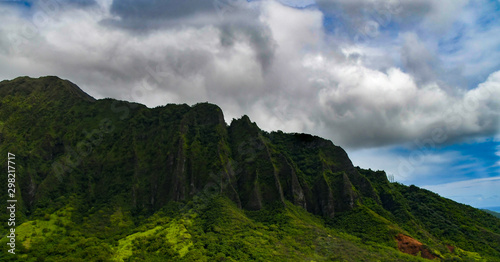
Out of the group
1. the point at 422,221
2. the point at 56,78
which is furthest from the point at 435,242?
the point at 56,78

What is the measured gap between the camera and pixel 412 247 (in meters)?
88.6

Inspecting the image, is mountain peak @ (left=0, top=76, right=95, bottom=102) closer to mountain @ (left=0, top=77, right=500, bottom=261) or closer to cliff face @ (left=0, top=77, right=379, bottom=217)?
cliff face @ (left=0, top=77, right=379, bottom=217)

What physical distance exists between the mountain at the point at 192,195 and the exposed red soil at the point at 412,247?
0.34 meters

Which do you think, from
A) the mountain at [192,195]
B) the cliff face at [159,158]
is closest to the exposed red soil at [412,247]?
the mountain at [192,195]

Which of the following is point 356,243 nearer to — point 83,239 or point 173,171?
point 173,171

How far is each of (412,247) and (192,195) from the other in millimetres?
71224

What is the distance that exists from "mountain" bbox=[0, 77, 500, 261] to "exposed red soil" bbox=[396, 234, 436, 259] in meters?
0.34

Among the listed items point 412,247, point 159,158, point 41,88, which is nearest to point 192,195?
point 159,158

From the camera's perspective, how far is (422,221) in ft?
383

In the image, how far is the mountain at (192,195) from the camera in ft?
258

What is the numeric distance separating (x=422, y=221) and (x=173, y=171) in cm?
9798

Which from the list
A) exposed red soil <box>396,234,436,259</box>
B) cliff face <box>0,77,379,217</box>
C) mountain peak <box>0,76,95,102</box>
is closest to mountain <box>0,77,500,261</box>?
exposed red soil <box>396,234,436,259</box>

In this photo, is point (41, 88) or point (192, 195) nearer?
point (192, 195)

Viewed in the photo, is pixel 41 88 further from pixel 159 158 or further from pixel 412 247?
pixel 412 247
